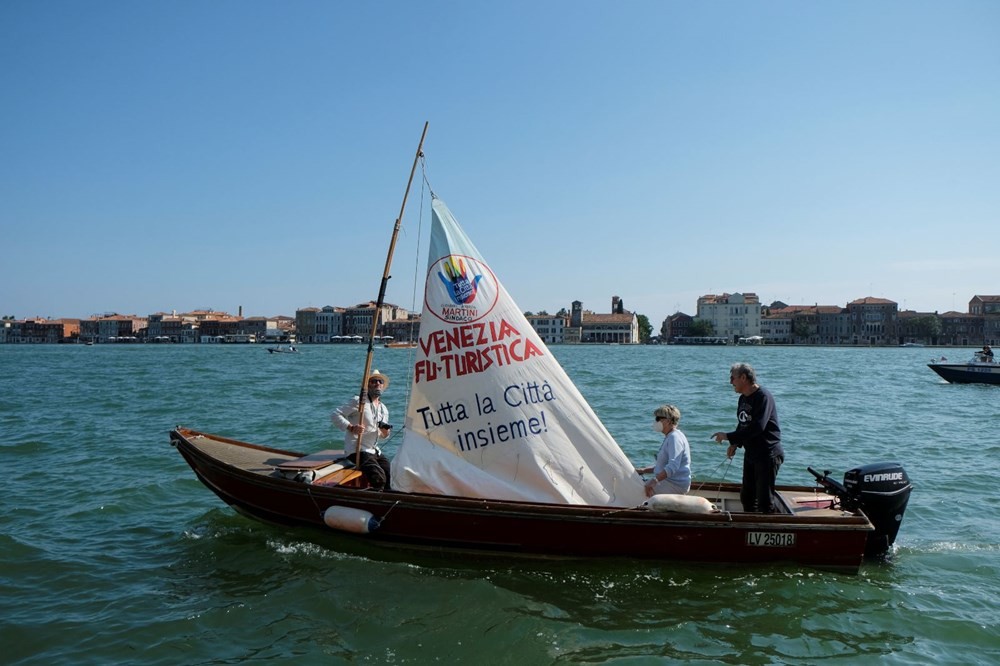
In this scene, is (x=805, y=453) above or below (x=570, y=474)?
below

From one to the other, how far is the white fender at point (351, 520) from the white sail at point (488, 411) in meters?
0.49

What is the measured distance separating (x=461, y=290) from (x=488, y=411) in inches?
55.3

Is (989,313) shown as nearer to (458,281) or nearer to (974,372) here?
(974,372)

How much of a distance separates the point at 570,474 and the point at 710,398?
78.5ft

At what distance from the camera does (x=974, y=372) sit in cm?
3584

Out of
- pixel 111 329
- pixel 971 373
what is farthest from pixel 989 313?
pixel 111 329

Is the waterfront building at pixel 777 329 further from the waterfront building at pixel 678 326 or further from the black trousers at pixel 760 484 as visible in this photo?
the black trousers at pixel 760 484

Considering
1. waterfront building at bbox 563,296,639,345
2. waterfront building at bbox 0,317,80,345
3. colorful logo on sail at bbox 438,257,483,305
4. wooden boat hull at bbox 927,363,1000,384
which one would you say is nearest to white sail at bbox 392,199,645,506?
colorful logo on sail at bbox 438,257,483,305

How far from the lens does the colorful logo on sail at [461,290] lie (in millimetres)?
7762

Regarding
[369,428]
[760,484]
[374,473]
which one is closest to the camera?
[760,484]

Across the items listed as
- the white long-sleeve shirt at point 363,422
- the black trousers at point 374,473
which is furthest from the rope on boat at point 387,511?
the white long-sleeve shirt at point 363,422

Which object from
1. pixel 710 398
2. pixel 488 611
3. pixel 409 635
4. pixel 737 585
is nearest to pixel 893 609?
pixel 737 585

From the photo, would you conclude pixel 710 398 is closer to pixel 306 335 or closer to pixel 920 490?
pixel 920 490

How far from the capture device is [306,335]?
179000mm
